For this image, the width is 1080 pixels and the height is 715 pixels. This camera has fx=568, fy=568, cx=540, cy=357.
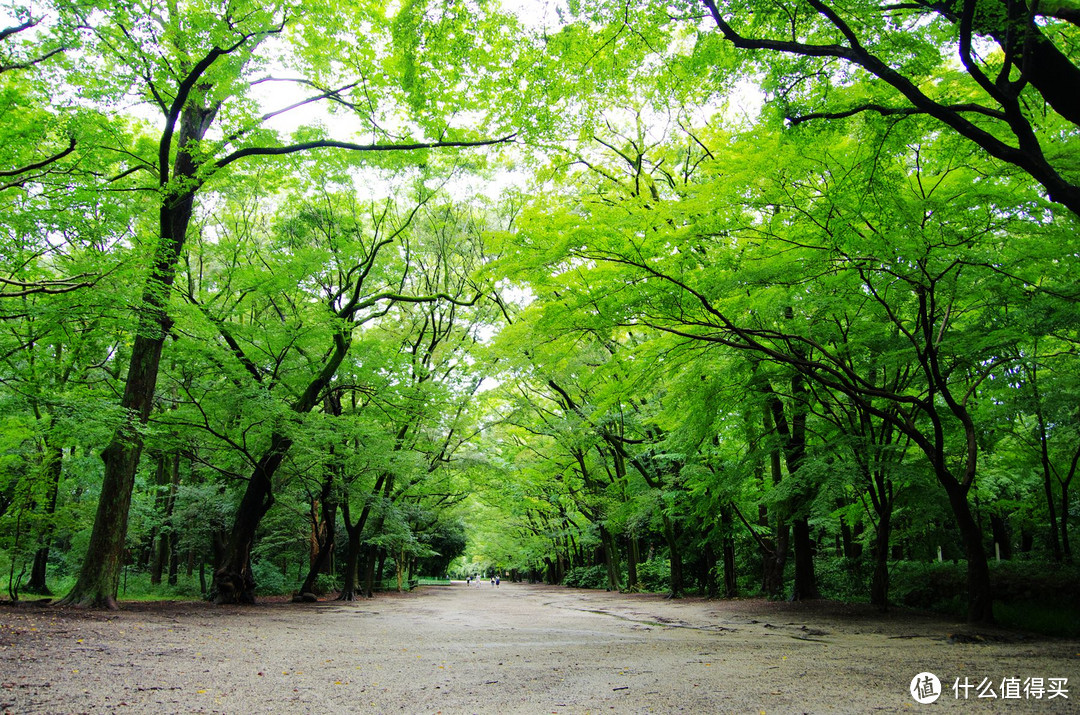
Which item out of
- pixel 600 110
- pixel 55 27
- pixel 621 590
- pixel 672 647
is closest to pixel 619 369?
pixel 672 647

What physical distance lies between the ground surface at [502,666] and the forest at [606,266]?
2.40 metres

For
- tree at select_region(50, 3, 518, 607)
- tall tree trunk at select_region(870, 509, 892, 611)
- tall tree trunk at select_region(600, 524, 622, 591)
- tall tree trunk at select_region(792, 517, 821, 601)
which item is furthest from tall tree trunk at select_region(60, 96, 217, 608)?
tall tree trunk at select_region(600, 524, 622, 591)

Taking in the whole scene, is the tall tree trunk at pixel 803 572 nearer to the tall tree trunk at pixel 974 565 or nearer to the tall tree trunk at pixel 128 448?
the tall tree trunk at pixel 974 565

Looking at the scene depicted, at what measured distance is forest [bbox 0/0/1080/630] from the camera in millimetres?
6520

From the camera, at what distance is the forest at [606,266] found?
21.4 ft

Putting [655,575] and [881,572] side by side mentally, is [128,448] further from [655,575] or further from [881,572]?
[655,575]

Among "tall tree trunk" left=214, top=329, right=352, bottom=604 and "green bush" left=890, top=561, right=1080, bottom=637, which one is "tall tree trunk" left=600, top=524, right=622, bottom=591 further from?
"tall tree trunk" left=214, top=329, right=352, bottom=604

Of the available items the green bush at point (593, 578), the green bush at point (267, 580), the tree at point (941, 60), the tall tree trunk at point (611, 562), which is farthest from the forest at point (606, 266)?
the green bush at point (593, 578)

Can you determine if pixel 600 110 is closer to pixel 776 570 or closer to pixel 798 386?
pixel 798 386

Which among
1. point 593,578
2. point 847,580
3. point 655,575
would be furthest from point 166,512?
point 593,578

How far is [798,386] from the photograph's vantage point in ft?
39.5

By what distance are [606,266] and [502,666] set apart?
483 centimetres

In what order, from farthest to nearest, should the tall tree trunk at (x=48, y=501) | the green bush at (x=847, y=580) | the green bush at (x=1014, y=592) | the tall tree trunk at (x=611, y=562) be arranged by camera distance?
the tall tree trunk at (x=611, y=562), the green bush at (x=847, y=580), the tall tree trunk at (x=48, y=501), the green bush at (x=1014, y=592)

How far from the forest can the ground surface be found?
2401 mm
